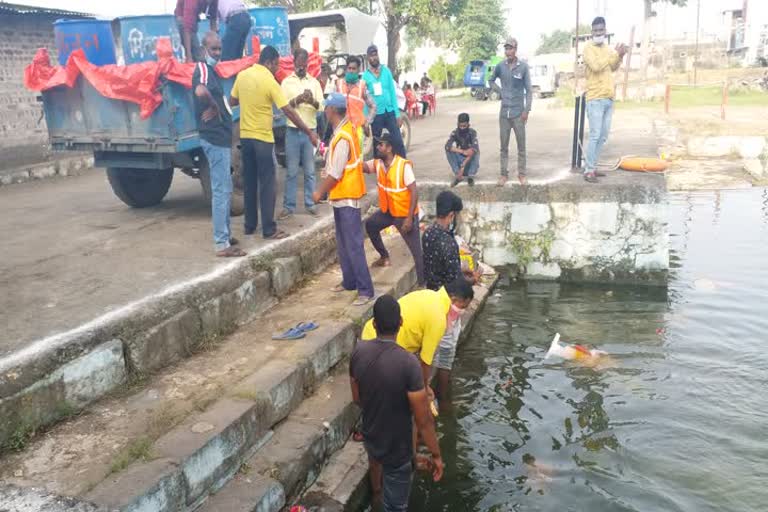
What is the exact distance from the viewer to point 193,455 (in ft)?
10.6

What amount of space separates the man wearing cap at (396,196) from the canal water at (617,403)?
142 cm

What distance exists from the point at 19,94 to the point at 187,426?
1034 cm

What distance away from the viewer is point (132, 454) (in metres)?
3.21

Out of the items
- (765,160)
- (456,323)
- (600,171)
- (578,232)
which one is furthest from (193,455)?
(765,160)

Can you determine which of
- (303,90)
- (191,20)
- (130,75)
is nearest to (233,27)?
(191,20)

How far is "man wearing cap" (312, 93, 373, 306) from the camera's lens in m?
5.07

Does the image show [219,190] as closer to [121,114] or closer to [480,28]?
[121,114]

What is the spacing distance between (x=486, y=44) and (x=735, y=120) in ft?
94.1

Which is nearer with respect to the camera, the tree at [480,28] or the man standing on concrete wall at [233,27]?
the man standing on concrete wall at [233,27]

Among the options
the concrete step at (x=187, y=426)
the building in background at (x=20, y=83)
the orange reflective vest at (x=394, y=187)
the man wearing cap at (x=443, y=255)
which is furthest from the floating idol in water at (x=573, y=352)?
the building in background at (x=20, y=83)

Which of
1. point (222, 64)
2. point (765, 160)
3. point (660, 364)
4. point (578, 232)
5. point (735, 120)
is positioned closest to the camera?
point (660, 364)

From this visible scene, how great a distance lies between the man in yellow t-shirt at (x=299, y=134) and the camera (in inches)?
280

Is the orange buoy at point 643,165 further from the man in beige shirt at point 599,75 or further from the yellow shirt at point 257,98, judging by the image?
the yellow shirt at point 257,98

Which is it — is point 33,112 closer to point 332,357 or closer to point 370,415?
point 332,357
